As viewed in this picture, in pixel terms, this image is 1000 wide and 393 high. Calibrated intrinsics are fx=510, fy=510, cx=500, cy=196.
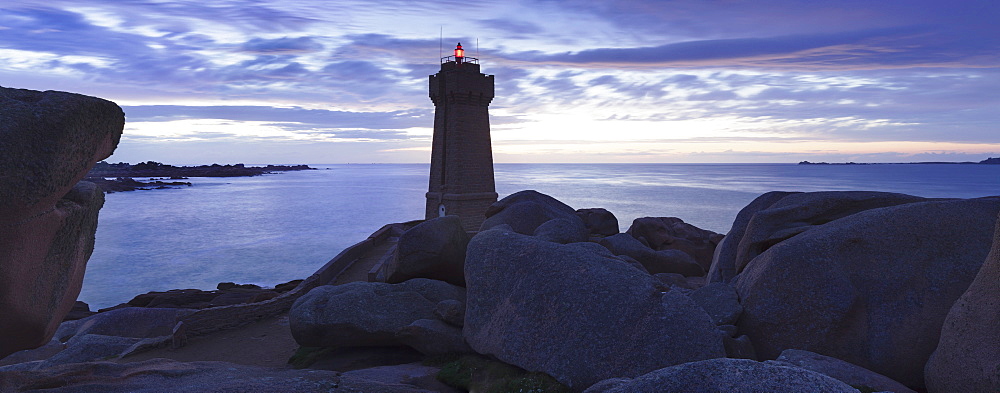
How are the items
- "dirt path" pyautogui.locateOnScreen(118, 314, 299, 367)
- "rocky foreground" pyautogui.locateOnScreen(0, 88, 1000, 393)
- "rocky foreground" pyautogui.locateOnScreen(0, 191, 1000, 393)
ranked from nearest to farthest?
"rocky foreground" pyautogui.locateOnScreen(0, 88, 1000, 393) → "rocky foreground" pyautogui.locateOnScreen(0, 191, 1000, 393) → "dirt path" pyautogui.locateOnScreen(118, 314, 299, 367)

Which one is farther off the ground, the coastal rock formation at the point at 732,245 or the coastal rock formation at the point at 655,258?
the coastal rock formation at the point at 732,245

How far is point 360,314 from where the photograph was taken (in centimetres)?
958

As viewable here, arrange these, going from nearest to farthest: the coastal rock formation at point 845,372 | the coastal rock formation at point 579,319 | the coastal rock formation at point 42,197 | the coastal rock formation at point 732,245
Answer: the coastal rock formation at point 42,197 → the coastal rock formation at point 845,372 → the coastal rock formation at point 579,319 → the coastal rock formation at point 732,245

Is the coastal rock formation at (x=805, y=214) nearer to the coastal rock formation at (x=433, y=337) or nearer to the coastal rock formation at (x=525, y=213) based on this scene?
the coastal rock formation at (x=433, y=337)

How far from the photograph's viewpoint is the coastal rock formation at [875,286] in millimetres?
7316

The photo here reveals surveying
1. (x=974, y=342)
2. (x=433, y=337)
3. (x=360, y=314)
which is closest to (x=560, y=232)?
(x=433, y=337)

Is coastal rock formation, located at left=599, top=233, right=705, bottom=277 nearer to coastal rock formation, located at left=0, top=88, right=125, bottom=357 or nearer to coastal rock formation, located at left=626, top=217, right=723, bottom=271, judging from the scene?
coastal rock formation, located at left=626, top=217, right=723, bottom=271

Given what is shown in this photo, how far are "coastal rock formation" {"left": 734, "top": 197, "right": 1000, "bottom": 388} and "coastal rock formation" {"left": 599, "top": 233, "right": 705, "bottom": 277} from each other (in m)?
7.12

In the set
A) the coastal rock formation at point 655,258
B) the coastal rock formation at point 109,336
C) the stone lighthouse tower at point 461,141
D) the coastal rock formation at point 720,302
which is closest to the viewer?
the coastal rock formation at point 720,302

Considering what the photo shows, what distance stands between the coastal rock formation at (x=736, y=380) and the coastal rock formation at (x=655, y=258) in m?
12.5

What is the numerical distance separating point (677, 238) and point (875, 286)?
1154 cm

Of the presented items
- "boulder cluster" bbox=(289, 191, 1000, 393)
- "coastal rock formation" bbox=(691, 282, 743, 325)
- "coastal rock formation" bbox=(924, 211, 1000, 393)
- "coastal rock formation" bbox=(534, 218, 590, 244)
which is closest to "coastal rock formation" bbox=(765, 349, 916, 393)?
"boulder cluster" bbox=(289, 191, 1000, 393)

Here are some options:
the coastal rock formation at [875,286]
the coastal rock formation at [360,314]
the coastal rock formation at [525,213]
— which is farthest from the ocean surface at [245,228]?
the coastal rock formation at [875,286]

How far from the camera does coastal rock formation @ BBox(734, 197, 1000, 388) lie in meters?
7.32
